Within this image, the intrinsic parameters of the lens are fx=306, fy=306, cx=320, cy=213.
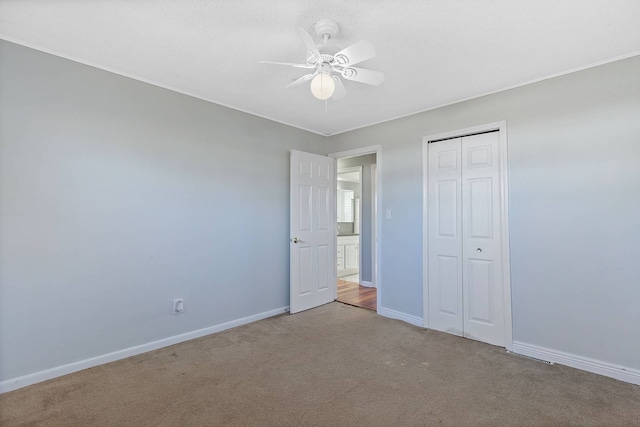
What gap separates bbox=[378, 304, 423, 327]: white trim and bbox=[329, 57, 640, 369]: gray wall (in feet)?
3.22

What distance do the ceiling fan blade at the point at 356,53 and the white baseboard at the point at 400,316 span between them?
2822 mm

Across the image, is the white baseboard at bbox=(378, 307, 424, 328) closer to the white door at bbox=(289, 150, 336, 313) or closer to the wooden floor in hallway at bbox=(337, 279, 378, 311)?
the wooden floor in hallway at bbox=(337, 279, 378, 311)

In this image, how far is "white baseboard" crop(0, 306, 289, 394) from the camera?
2174 millimetres

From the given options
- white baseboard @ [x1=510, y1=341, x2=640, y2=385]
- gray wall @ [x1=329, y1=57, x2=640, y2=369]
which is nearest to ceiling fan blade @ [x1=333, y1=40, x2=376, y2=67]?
gray wall @ [x1=329, y1=57, x2=640, y2=369]

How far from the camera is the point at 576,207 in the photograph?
253 centimetres

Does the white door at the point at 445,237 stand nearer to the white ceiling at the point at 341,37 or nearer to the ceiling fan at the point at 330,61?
the white ceiling at the point at 341,37

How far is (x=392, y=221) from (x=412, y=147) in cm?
92

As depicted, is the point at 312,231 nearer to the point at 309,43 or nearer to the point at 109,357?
the point at 109,357

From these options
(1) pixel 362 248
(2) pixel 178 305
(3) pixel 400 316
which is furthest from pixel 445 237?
(2) pixel 178 305

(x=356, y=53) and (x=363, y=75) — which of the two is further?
(x=363, y=75)

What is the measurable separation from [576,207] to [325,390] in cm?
249

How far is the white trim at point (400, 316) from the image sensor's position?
351 centimetres

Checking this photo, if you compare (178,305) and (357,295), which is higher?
(178,305)

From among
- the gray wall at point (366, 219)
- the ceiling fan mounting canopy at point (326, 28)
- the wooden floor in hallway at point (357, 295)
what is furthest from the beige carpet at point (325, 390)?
the gray wall at point (366, 219)
